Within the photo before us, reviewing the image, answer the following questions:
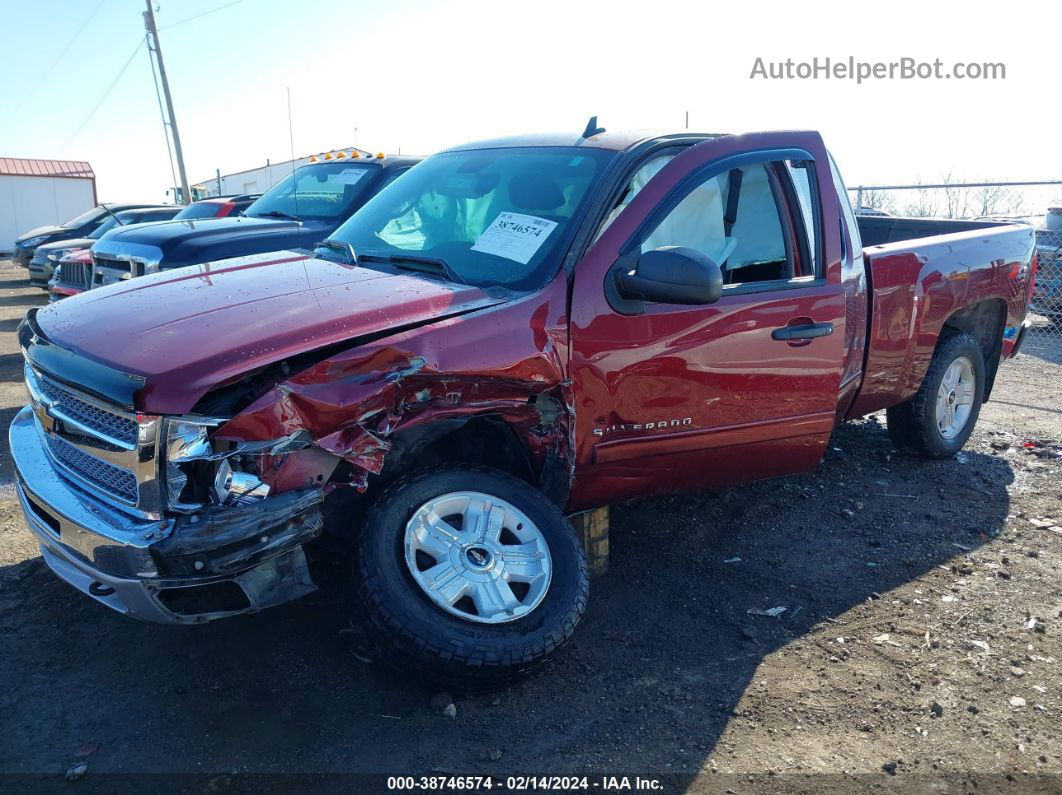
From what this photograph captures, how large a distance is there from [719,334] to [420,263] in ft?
4.30

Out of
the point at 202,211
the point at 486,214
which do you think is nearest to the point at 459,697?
the point at 486,214

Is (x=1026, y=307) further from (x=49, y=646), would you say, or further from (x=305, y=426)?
(x=49, y=646)

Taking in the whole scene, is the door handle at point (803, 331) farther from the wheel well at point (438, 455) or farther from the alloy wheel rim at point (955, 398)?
the alloy wheel rim at point (955, 398)

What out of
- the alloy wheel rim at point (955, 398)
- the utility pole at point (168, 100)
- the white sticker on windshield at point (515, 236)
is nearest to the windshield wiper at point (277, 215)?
the white sticker on windshield at point (515, 236)

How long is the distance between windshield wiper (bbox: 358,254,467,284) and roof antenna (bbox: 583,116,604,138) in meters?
1.02

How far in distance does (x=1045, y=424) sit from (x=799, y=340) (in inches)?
161

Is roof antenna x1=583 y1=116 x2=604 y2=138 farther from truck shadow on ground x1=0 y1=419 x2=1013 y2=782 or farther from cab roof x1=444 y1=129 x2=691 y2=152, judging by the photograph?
truck shadow on ground x1=0 y1=419 x2=1013 y2=782

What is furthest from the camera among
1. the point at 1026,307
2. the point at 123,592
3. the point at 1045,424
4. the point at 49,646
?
the point at 1045,424

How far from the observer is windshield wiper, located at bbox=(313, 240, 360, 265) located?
3.86 metres

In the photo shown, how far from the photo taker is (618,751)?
2834 mm

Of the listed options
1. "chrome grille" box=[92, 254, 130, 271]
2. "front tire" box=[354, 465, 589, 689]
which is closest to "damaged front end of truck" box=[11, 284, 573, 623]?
"front tire" box=[354, 465, 589, 689]

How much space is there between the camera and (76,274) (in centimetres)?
894

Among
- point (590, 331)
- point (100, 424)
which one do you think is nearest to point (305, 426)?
point (100, 424)

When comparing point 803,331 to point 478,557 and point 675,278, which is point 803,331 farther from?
point 478,557
